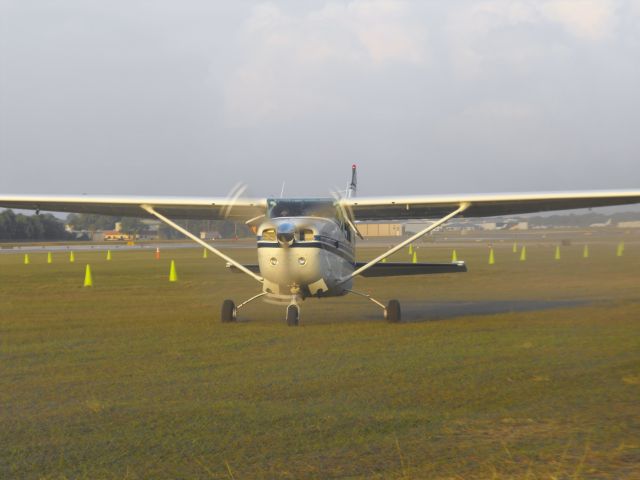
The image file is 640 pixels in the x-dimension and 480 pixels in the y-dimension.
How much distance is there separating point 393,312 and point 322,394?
22.6ft

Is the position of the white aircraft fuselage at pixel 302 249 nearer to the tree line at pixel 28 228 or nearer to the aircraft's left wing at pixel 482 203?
the aircraft's left wing at pixel 482 203

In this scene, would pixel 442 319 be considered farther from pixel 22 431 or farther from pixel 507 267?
pixel 507 267

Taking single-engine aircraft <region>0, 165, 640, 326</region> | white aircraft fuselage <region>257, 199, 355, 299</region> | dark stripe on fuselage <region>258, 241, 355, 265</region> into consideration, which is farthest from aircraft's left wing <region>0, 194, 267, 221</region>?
dark stripe on fuselage <region>258, 241, 355, 265</region>

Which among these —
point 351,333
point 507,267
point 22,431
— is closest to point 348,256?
point 351,333

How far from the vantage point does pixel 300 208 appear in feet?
47.9

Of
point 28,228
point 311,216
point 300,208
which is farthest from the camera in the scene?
point 28,228

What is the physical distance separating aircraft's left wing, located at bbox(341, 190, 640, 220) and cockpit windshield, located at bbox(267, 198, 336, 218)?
0.55 metres

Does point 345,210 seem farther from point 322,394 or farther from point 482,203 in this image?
point 322,394

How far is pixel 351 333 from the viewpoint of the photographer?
12992 millimetres

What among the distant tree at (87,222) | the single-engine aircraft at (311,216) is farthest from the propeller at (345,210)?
the distant tree at (87,222)

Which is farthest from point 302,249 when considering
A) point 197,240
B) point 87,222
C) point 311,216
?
point 87,222

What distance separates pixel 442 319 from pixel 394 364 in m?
5.78

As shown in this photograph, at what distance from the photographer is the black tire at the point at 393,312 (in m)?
14.6

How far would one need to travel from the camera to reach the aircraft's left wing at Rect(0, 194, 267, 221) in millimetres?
15617
